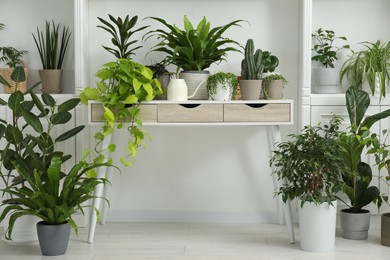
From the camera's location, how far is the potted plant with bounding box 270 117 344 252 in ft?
12.8

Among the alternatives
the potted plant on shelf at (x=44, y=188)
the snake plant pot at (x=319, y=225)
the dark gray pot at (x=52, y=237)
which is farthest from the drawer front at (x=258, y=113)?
the dark gray pot at (x=52, y=237)

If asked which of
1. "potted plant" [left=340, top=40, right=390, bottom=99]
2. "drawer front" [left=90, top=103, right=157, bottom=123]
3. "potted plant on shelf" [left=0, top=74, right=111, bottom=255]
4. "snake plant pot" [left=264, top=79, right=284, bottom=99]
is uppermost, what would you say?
"potted plant" [left=340, top=40, right=390, bottom=99]

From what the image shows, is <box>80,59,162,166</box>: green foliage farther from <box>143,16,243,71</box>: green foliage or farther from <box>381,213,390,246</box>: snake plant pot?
<box>381,213,390,246</box>: snake plant pot

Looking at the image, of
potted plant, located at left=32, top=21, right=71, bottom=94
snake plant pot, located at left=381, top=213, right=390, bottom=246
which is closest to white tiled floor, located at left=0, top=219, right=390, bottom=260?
snake plant pot, located at left=381, top=213, right=390, bottom=246

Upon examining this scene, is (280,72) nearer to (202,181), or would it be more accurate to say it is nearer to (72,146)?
(202,181)

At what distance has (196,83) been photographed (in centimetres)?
437

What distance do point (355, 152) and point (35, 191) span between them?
2043 mm

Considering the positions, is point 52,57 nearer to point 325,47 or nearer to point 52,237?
point 52,237

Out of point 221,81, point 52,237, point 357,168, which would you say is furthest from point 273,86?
point 52,237

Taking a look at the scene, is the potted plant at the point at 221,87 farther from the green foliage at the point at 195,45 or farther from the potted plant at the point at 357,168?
the potted plant at the point at 357,168

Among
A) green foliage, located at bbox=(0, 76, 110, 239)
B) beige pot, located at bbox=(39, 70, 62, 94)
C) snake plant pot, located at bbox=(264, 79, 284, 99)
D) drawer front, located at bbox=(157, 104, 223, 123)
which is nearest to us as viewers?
green foliage, located at bbox=(0, 76, 110, 239)

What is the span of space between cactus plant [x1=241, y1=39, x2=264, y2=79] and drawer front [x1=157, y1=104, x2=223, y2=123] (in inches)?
12.3

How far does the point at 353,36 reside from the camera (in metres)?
4.87

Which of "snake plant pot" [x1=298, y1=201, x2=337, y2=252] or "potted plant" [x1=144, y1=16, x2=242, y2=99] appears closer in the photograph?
"snake plant pot" [x1=298, y1=201, x2=337, y2=252]
